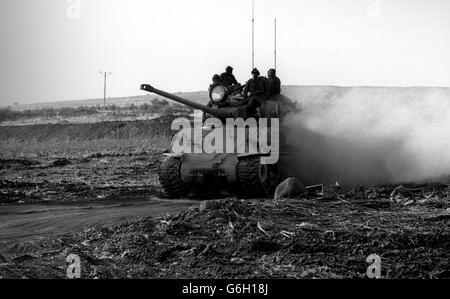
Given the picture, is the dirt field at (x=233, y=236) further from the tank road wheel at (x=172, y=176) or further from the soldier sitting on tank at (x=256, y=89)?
the soldier sitting on tank at (x=256, y=89)

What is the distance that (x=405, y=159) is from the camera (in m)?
17.4

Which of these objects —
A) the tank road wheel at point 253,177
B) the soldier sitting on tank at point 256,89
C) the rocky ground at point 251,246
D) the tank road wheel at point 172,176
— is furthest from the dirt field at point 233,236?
the soldier sitting on tank at point 256,89

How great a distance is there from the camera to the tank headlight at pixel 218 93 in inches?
654

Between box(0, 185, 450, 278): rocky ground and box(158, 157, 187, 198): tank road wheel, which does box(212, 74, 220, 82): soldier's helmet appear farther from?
box(0, 185, 450, 278): rocky ground

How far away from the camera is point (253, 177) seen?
47.8 feet

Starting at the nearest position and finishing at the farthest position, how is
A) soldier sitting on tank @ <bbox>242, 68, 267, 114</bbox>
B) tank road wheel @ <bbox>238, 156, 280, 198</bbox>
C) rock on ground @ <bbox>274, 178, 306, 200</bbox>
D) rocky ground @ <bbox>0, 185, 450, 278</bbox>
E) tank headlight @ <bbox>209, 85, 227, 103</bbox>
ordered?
rocky ground @ <bbox>0, 185, 450, 278</bbox>
rock on ground @ <bbox>274, 178, 306, 200</bbox>
tank road wheel @ <bbox>238, 156, 280, 198</bbox>
soldier sitting on tank @ <bbox>242, 68, 267, 114</bbox>
tank headlight @ <bbox>209, 85, 227, 103</bbox>

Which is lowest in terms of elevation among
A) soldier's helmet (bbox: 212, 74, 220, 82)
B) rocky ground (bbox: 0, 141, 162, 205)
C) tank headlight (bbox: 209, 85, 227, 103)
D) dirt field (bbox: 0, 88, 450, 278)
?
rocky ground (bbox: 0, 141, 162, 205)

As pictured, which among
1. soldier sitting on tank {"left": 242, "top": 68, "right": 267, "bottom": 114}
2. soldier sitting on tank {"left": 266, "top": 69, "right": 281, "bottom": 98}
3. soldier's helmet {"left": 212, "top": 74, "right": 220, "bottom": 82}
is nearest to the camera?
soldier sitting on tank {"left": 242, "top": 68, "right": 267, "bottom": 114}

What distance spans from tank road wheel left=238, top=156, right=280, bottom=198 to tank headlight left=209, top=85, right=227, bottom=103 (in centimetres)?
220

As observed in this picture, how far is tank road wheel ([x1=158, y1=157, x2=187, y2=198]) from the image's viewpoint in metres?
15.5

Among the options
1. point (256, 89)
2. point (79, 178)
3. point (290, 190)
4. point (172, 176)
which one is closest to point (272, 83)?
point (256, 89)

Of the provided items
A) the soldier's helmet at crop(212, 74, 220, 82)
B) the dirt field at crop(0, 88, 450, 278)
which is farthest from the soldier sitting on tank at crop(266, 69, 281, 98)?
the dirt field at crop(0, 88, 450, 278)

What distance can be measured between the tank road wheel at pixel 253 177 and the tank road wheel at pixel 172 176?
1.45 meters

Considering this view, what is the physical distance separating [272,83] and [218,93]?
126 centimetres
